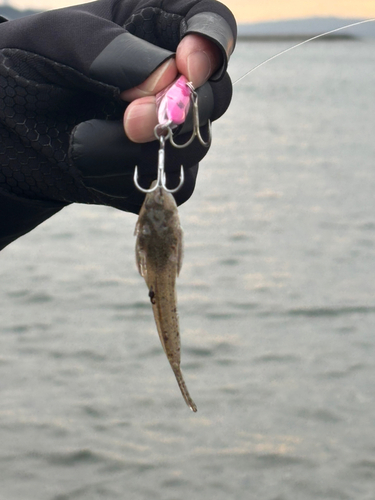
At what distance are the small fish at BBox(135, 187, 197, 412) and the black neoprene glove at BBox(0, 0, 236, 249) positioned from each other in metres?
0.40

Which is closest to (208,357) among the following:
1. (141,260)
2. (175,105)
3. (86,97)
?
(86,97)

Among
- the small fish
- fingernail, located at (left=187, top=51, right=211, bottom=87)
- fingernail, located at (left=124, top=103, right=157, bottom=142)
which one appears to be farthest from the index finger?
the small fish

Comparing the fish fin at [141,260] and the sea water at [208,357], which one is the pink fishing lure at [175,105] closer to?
the fish fin at [141,260]

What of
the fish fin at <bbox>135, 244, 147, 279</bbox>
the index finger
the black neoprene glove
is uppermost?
the index finger

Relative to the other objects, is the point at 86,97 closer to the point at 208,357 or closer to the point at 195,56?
the point at 195,56

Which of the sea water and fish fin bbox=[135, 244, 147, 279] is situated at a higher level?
fish fin bbox=[135, 244, 147, 279]

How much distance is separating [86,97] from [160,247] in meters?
0.84

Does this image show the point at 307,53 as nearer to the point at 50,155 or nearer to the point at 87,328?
the point at 87,328

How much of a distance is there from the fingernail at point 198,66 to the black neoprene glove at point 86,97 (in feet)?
0.18

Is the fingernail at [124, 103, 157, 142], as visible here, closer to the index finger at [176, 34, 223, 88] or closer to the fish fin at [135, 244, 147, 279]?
the index finger at [176, 34, 223, 88]

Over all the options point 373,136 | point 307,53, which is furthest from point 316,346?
point 307,53

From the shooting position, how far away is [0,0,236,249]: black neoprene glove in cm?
237

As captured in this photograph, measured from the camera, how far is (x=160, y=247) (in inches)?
84.4

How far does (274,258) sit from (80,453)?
7.47 metres
